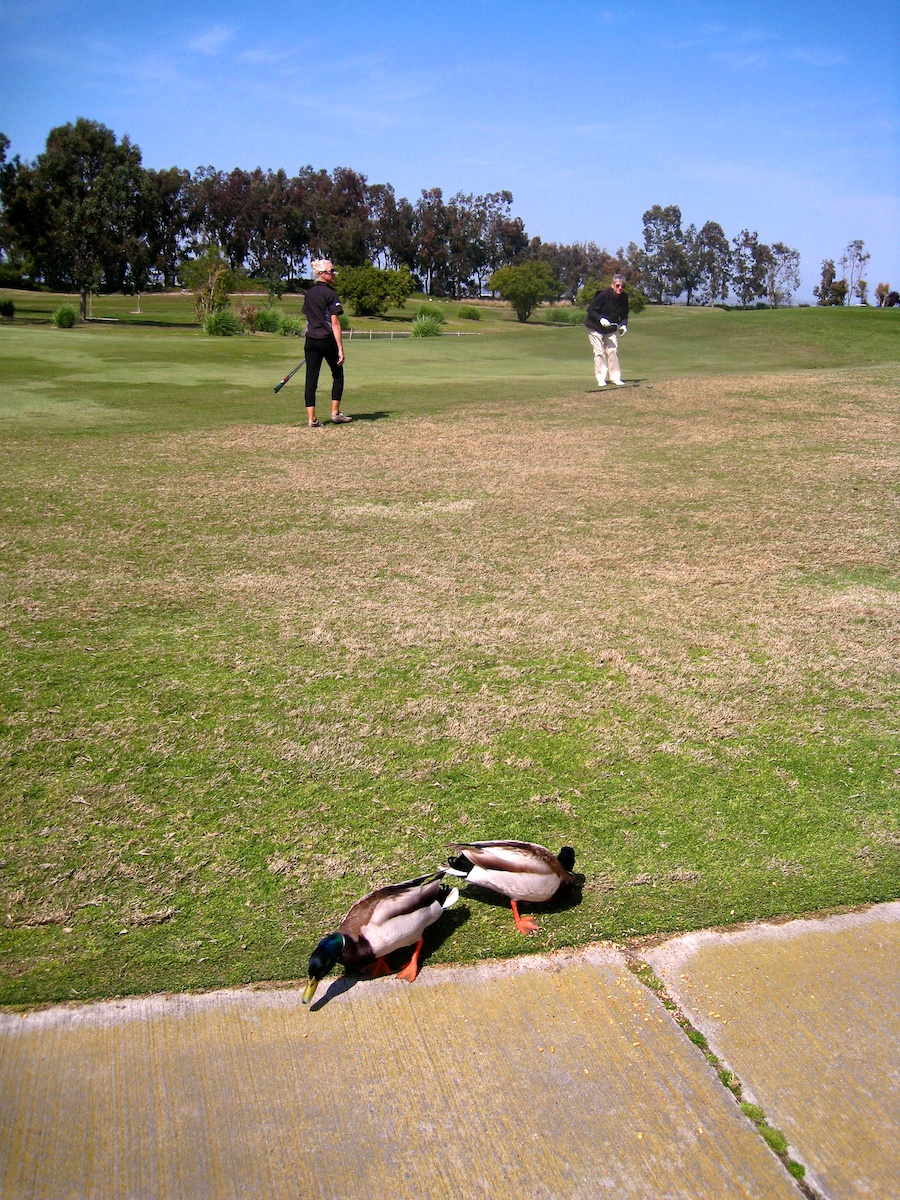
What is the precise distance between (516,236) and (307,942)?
9164 cm

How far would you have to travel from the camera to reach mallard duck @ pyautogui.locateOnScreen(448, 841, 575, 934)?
320 cm

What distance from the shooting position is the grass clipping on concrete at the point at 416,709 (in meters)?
3.38

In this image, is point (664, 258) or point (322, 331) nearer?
point (322, 331)

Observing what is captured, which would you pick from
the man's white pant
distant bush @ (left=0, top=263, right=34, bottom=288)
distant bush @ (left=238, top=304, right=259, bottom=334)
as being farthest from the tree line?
the man's white pant

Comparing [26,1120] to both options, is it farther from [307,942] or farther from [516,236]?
[516,236]

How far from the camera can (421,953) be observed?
3207 mm

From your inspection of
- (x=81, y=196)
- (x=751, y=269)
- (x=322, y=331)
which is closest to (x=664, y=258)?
(x=751, y=269)

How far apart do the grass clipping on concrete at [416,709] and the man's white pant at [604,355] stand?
783 centimetres

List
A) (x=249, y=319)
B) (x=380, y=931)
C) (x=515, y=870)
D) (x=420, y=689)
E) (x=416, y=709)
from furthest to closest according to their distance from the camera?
(x=249, y=319)
(x=420, y=689)
(x=416, y=709)
(x=515, y=870)
(x=380, y=931)

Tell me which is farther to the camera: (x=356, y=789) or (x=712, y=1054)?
(x=356, y=789)

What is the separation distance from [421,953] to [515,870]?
0.40m

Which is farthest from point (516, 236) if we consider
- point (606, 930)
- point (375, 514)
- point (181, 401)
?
point (606, 930)

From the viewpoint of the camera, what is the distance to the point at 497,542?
300 inches

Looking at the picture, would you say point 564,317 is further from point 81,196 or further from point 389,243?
point 389,243
